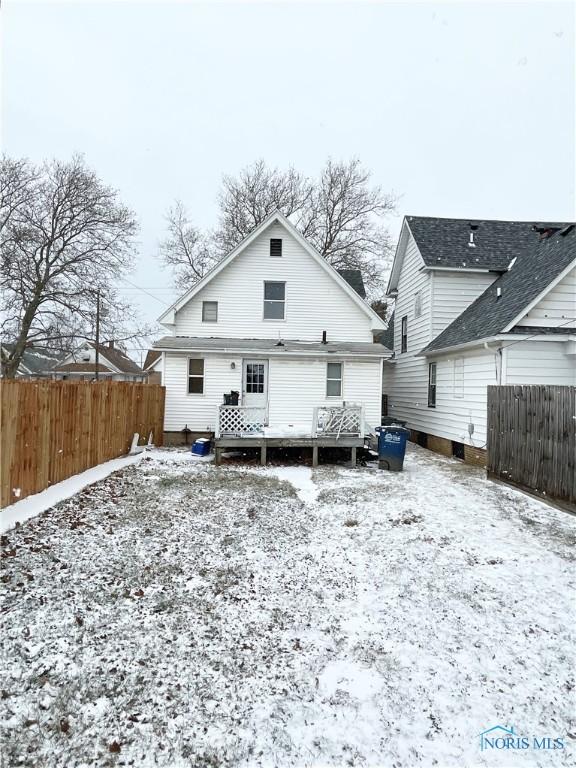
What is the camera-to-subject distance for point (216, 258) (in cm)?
3073

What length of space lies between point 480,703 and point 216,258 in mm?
30897

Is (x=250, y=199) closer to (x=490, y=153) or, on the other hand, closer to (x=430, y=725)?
(x=490, y=153)

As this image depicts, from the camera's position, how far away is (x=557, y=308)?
1035cm

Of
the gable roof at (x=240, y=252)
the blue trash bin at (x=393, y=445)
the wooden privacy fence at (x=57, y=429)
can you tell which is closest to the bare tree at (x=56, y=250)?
the gable roof at (x=240, y=252)

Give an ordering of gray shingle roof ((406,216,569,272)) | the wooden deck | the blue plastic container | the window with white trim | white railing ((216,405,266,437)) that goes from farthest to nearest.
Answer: gray shingle roof ((406,216,569,272))
the window with white trim
the blue plastic container
white railing ((216,405,266,437))
the wooden deck

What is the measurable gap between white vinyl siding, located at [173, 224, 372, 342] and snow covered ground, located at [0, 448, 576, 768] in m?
9.02

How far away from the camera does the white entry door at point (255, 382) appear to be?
1406cm

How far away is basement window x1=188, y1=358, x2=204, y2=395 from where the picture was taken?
46.1 feet

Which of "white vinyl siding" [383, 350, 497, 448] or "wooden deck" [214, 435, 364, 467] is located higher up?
"white vinyl siding" [383, 350, 497, 448]

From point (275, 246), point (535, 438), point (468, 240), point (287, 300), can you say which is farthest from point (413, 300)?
point (535, 438)

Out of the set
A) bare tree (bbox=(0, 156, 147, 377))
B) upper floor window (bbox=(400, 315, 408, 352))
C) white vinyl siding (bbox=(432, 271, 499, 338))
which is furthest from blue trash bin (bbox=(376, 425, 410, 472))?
bare tree (bbox=(0, 156, 147, 377))

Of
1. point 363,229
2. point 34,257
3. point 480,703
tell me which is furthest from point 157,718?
point 363,229

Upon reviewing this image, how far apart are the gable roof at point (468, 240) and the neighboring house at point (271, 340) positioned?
3416 mm

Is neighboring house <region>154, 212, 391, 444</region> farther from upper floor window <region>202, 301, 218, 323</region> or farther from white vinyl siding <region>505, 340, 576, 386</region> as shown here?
white vinyl siding <region>505, 340, 576, 386</region>
